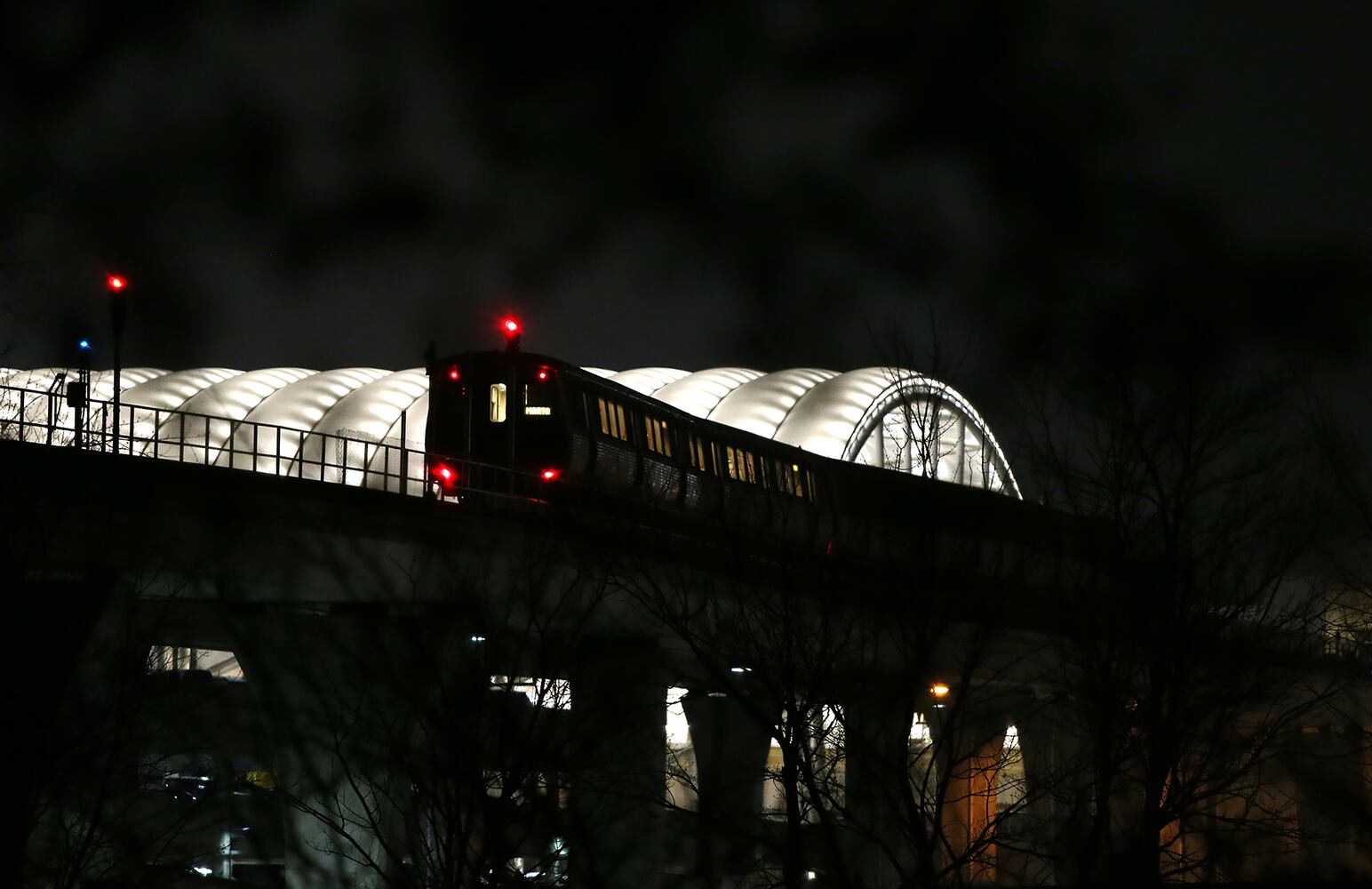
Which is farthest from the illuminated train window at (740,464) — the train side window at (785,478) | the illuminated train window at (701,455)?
the train side window at (785,478)

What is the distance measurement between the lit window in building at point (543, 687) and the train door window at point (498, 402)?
24.7ft

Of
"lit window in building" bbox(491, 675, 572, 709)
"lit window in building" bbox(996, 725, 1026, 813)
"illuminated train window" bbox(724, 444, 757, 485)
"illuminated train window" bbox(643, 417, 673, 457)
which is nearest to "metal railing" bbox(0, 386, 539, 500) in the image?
"lit window in building" bbox(491, 675, 572, 709)

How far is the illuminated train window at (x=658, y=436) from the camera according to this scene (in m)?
36.8

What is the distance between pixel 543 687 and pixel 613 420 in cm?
1180

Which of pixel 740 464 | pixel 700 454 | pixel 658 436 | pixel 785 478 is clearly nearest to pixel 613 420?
pixel 658 436

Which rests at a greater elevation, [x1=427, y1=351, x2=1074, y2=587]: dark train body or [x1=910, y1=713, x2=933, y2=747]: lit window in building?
[x1=427, y1=351, x2=1074, y2=587]: dark train body

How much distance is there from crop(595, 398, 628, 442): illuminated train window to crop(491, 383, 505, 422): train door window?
7.00 ft

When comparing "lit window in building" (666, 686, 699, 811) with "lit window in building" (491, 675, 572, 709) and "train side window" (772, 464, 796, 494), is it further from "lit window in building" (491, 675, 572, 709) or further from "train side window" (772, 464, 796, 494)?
"train side window" (772, 464, 796, 494)

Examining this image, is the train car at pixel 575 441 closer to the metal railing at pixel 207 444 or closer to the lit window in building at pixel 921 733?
the metal railing at pixel 207 444

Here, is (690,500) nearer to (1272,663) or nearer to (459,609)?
(459,609)

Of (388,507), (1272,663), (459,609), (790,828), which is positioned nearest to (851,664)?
(790,828)

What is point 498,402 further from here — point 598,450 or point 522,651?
point 522,651

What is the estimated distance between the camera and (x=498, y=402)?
3553cm

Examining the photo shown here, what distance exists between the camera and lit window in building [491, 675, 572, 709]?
2484 cm
